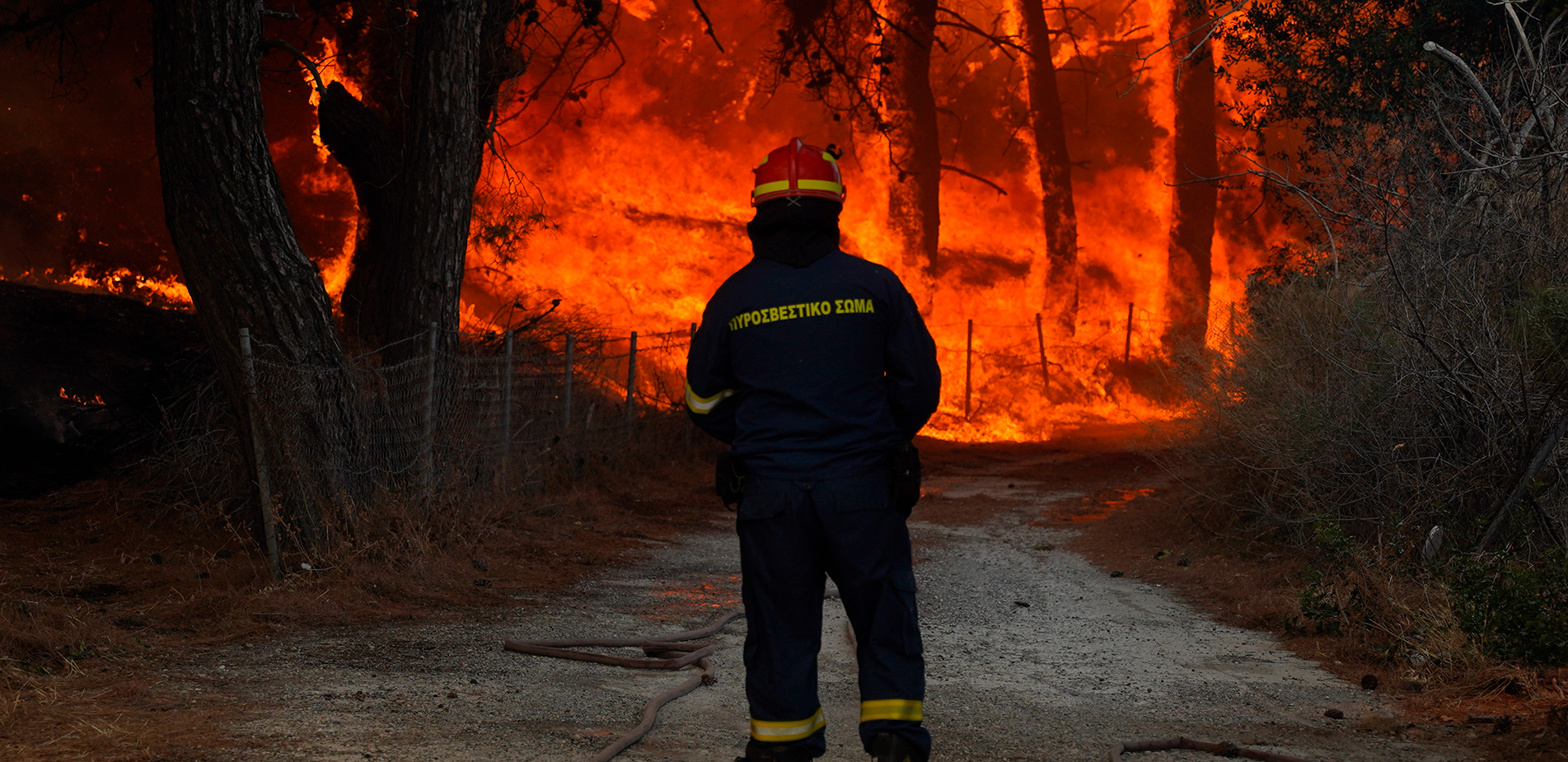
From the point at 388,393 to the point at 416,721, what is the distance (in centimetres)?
387

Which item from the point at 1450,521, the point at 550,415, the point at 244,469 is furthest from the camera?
the point at 550,415

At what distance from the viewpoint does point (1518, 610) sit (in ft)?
17.5

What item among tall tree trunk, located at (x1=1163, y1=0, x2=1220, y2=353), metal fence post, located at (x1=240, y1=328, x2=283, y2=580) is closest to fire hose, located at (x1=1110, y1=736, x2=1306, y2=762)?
metal fence post, located at (x1=240, y1=328, x2=283, y2=580)

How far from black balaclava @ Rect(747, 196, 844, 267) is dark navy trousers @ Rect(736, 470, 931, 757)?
715 mm

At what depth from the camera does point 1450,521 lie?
6746 mm

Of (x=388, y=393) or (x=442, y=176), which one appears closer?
(x=388, y=393)

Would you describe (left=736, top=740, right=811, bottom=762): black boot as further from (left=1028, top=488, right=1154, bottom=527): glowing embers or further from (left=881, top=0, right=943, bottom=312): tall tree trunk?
(left=881, top=0, right=943, bottom=312): tall tree trunk

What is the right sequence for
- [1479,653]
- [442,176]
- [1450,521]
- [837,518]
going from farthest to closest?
[442,176], [1450,521], [1479,653], [837,518]

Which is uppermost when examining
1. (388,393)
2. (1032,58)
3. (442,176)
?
(1032,58)

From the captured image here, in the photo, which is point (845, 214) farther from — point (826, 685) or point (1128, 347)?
point (826, 685)

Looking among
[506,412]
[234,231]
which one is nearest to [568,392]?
[506,412]

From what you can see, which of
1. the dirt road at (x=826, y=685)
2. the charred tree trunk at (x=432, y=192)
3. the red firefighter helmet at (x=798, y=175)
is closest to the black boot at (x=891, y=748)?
the dirt road at (x=826, y=685)

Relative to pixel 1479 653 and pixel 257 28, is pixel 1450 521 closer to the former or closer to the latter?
pixel 1479 653

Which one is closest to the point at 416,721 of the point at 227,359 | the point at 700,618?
the point at 700,618
